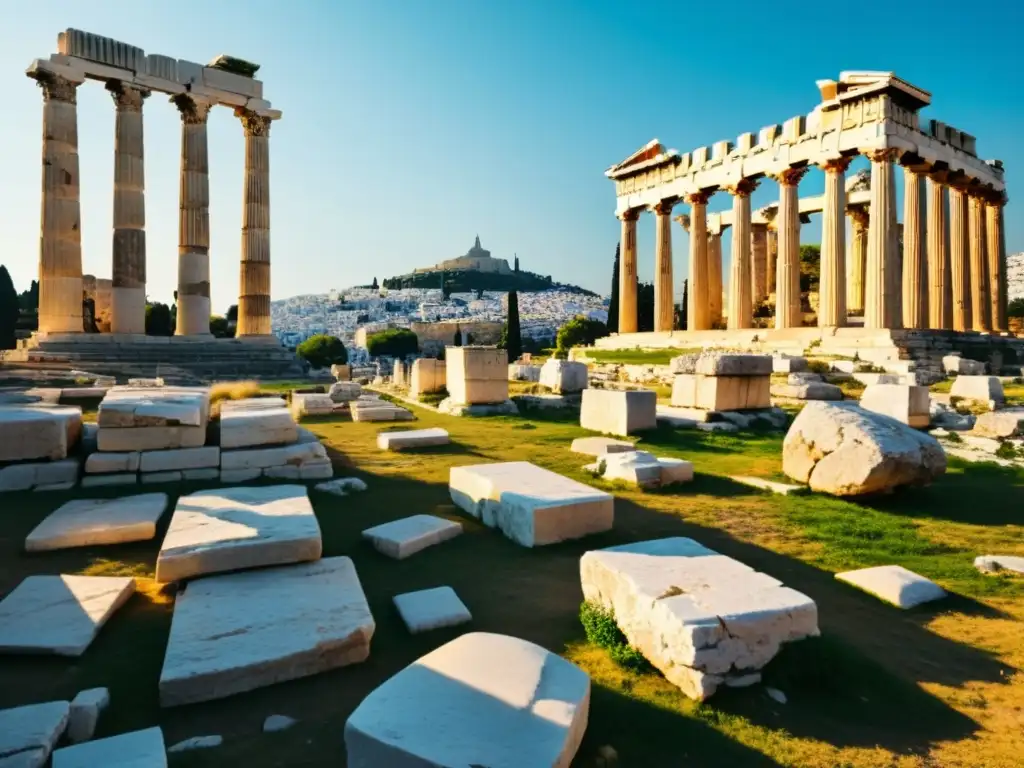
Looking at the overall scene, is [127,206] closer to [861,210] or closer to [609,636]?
[609,636]

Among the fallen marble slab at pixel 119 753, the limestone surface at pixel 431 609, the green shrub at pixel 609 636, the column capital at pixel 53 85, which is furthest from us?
the column capital at pixel 53 85

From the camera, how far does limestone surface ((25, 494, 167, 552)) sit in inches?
186

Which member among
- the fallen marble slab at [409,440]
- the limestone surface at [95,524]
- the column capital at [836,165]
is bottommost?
the limestone surface at [95,524]

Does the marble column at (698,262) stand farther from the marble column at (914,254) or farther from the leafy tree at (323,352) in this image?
the leafy tree at (323,352)

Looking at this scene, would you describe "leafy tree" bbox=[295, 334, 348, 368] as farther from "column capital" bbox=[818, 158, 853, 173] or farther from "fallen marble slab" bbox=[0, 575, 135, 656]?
"fallen marble slab" bbox=[0, 575, 135, 656]

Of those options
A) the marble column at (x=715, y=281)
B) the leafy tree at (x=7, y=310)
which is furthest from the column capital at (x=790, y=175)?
the leafy tree at (x=7, y=310)

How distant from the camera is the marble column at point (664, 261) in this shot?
97.5 ft

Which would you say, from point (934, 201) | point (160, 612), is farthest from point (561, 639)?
point (934, 201)

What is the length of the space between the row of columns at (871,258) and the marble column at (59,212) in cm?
2280

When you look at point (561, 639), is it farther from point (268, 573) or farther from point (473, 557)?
point (268, 573)

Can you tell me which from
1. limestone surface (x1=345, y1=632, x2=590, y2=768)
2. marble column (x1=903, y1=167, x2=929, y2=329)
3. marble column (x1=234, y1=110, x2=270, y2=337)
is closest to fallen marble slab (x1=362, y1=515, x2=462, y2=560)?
limestone surface (x1=345, y1=632, x2=590, y2=768)

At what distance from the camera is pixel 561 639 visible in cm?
342

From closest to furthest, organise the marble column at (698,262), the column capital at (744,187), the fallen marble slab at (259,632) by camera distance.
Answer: the fallen marble slab at (259,632), the column capital at (744,187), the marble column at (698,262)

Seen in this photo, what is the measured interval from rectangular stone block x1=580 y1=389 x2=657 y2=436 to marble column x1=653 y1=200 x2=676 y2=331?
1954cm
